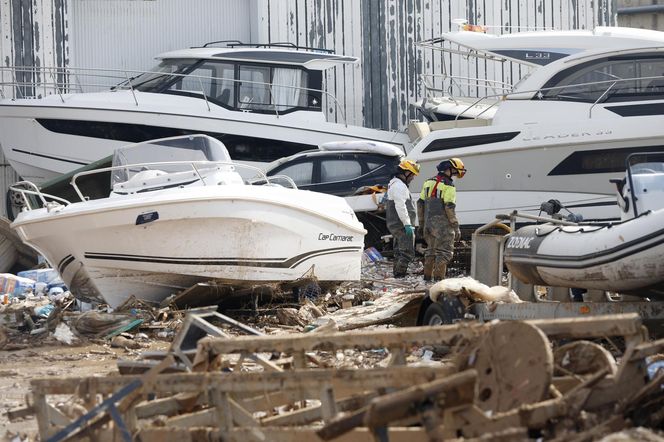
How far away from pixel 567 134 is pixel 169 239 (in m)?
6.74

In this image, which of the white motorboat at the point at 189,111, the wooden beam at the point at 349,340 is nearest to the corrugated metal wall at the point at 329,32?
the white motorboat at the point at 189,111

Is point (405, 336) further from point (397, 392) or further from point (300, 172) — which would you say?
point (300, 172)

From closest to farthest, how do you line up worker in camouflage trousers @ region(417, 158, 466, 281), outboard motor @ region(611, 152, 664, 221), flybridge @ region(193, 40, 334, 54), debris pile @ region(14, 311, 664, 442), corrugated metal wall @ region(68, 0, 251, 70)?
debris pile @ region(14, 311, 664, 442), outboard motor @ region(611, 152, 664, 221), worker in camouflage trousers @ region(417, 158, 466, 281), flybridge @ region(193, 40, 334, 54), corrugated metal wall @ region(68, 0, 251, 70)

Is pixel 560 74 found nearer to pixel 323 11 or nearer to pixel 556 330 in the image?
pixel 323 11

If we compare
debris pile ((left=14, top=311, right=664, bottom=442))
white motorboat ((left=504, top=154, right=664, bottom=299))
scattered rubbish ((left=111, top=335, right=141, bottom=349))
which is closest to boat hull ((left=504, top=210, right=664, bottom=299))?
white motorboat ((left=504, top=154, right=664, bottom=299))

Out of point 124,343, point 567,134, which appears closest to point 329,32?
point 567,134

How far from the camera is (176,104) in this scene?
1939 cm

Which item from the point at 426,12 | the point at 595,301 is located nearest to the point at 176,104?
the point at 426,12

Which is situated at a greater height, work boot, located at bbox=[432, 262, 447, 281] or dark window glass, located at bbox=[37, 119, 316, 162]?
dark window glass, located at bbox=[37, 119, 316, 162]

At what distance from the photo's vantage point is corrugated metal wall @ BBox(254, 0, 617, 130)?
23203 millimetres

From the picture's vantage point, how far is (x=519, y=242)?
378 inches

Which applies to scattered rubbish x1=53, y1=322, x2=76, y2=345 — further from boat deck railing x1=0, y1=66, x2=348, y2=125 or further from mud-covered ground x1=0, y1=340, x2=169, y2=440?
boat deck railing x1=0, y1=66, x2=348, y2=125

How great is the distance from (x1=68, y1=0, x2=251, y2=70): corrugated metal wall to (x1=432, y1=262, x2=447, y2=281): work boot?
9815mm

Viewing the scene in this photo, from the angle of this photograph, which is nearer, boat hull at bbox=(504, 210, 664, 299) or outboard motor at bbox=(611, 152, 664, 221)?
boat hull at bbox=(504, 210, 664, 299)
